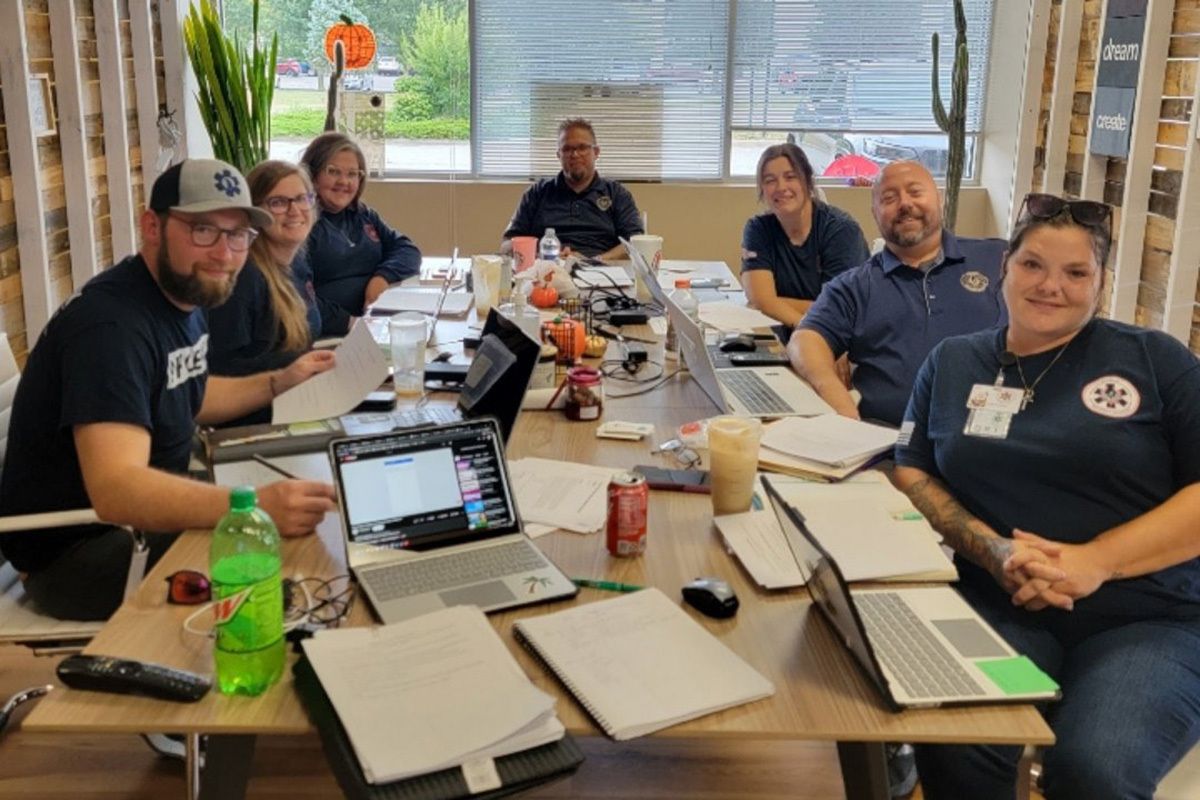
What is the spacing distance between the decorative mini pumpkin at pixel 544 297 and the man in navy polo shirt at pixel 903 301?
36.1 inches

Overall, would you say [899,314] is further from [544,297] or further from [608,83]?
[608,83]

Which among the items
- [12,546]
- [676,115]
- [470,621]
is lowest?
[12,546]

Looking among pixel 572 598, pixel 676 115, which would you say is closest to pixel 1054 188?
pixel 676 115

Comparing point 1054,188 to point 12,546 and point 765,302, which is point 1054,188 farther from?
point 12,546

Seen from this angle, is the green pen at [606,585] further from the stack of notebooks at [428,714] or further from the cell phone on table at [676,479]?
the cell phone on table at [676,479]

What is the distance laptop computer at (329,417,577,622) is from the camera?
1.63 m

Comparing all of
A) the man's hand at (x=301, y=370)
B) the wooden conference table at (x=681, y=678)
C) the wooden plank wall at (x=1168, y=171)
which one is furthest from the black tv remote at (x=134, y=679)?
the wooden plank wall at (x=1168, y=171)

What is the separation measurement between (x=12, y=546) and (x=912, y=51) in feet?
17.2

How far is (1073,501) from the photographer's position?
1.97 metres

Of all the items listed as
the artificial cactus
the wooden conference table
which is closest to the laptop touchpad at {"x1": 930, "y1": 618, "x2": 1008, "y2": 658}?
the wooden conference table

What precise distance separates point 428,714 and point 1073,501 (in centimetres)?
125

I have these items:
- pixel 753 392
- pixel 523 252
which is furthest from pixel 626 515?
pixel 523 252

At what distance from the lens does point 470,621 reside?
1500 mm

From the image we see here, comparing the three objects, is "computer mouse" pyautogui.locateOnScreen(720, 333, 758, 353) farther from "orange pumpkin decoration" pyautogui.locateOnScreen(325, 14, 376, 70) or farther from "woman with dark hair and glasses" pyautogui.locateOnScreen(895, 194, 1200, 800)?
"orange pumpkin decoration" pyautogui.locateOnScreen(325, 14, 376, 70)
